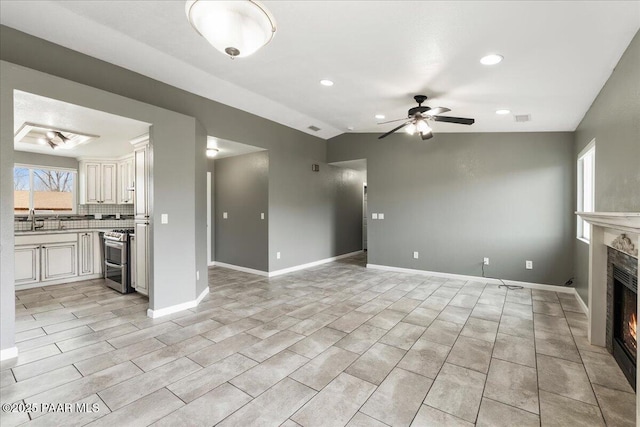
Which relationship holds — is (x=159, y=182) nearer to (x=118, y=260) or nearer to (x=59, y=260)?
(x=118, y=260)

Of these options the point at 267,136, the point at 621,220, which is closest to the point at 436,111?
the point at 621,220

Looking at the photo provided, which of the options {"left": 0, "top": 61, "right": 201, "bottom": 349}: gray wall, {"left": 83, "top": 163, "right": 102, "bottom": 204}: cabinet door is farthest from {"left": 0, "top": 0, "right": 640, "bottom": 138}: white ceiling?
{"left": 83, "top": 163, "right": 102, "bottom": 204}: cabinet door

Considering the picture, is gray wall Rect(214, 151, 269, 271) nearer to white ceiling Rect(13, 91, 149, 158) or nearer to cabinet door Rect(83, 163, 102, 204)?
white ceiling Rect(13, 91, 149, 158)

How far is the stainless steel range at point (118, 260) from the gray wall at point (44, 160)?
77.6 inches

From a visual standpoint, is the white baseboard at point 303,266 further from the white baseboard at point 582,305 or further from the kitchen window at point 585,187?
the kitchen window at point 585,187

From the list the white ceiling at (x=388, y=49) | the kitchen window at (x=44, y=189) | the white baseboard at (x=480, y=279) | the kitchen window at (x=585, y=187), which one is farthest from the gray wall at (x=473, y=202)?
the kitchen window at (x=44, y=189)

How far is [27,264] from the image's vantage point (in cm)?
468

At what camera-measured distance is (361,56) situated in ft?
9.65

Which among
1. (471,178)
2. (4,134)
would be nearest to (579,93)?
(471,178)

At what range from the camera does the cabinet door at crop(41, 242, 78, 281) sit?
4859mm

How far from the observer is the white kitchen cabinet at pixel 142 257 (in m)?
4.03

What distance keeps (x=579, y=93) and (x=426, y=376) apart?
3.48m

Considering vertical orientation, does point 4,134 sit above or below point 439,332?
above

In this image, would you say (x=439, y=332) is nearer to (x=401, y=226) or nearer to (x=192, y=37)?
(x=401, y=226)
